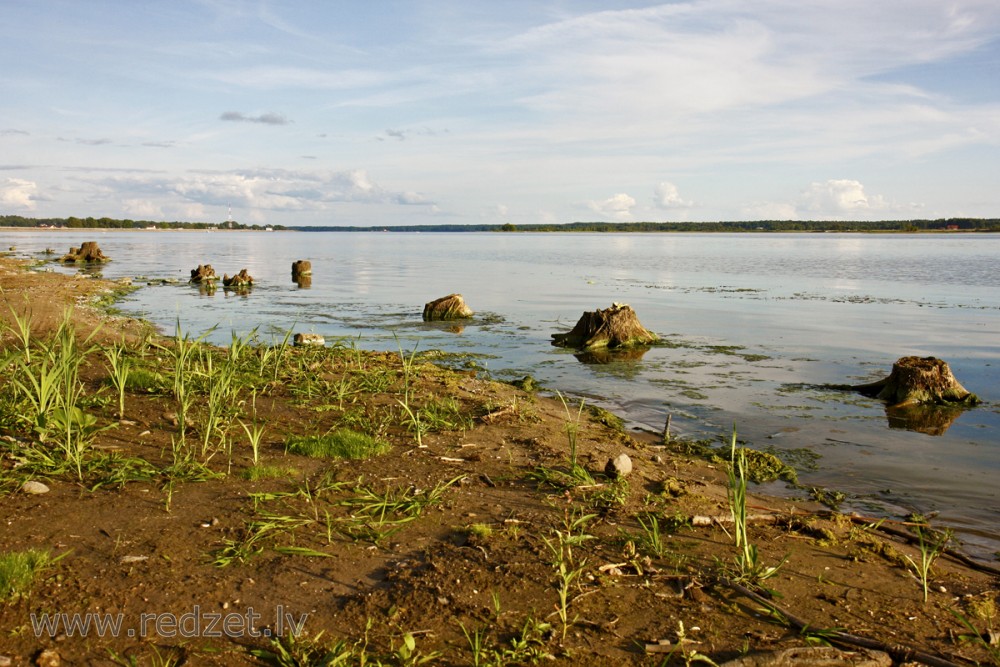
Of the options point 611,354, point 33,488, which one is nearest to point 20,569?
Result: point 33,488

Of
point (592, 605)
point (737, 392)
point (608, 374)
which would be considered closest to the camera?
point (592, 605)

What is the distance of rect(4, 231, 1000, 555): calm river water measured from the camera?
A: 26.1ft

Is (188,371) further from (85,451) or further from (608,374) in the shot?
(608,374)

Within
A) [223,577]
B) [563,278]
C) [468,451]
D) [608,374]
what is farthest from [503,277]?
[223,577]

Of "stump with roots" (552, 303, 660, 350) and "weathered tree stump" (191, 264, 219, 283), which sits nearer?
"stump with roots" (552, 303, 660, 350)

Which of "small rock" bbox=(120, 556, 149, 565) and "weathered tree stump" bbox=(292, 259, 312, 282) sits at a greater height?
"weathered tree stump" bbox=(292, 259, 312, 282)

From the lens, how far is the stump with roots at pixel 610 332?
50.3 feet

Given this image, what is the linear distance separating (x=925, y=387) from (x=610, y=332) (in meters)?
6.33

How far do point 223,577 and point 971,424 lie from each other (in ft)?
32.7

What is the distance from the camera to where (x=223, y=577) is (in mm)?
4121

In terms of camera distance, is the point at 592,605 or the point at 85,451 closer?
the point at 592,605

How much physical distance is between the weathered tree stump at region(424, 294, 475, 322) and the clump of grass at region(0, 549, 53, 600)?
15766 millimetres

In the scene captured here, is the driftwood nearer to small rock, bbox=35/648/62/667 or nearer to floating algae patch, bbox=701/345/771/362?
small rock, bbox=35/648/62/667

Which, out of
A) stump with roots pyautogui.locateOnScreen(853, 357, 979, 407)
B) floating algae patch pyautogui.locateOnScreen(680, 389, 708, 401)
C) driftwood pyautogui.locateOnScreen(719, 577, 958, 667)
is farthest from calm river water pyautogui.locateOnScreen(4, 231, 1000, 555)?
driftwood pyautogui.locateOnScreen(719, 577, 958, 667)
